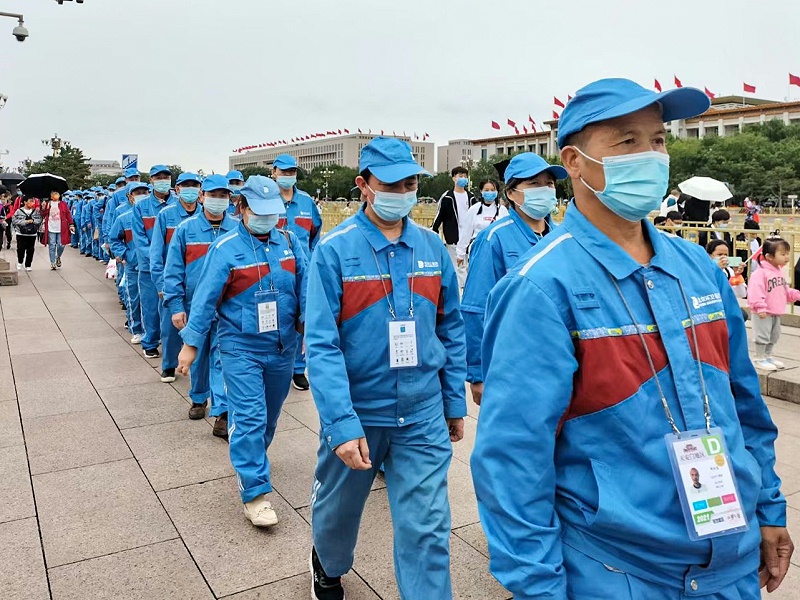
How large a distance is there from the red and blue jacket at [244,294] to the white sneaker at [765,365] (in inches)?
184

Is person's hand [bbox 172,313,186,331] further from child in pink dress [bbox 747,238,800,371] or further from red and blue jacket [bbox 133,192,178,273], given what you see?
child in pink dress [bbox 747,238,800,371]

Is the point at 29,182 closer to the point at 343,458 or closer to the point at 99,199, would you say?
the point at 99,199

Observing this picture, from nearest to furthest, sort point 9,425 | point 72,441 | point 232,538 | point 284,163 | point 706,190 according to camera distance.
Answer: point 232,538
point 72,441
point 9,425
point 284,163
point 706,190

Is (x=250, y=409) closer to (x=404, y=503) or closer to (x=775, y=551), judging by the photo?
(x=404, y=503)

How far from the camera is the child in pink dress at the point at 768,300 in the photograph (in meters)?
6.94

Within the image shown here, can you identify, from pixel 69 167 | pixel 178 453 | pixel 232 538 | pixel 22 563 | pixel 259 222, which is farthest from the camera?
pixel 69 167

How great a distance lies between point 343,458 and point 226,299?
1995 mm

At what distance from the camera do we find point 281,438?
568cm

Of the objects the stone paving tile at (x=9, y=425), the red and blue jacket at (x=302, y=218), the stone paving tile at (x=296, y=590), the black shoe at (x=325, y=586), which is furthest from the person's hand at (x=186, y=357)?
the red and blue jacket at (x=302, y=218)

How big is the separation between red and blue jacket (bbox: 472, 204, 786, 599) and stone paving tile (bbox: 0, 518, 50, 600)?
2.71 meters

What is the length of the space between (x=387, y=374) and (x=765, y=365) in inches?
207

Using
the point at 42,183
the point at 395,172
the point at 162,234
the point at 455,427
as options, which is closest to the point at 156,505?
the point at 455,427

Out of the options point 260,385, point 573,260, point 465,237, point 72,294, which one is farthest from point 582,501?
point 72,294

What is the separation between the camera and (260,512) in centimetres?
402
